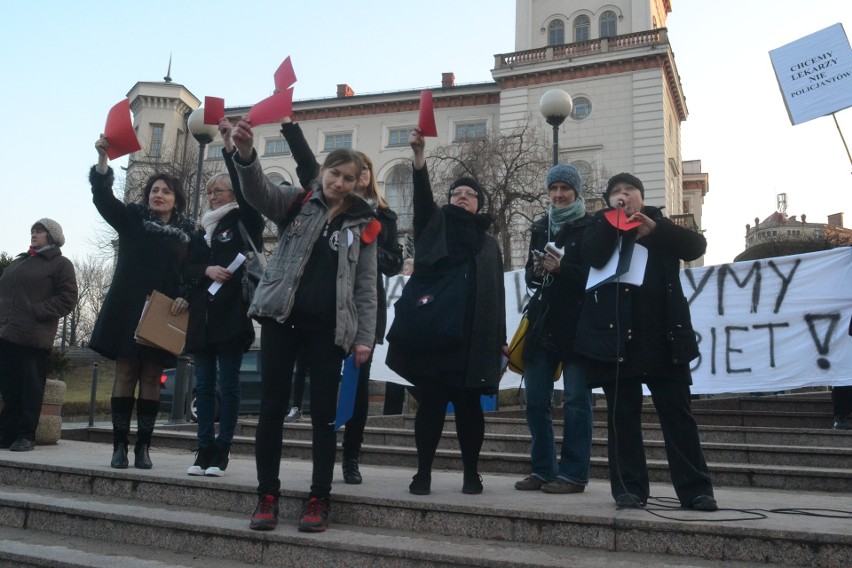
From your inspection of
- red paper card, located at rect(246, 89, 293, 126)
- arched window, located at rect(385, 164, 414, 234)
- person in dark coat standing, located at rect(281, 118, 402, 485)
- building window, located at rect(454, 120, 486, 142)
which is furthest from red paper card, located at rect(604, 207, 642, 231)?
building window, located at rect(454, 120, 486, 142)

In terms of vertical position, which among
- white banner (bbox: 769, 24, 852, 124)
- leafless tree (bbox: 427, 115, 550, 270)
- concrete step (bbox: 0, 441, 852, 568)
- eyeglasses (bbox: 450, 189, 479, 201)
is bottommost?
concrete step (bbox: 0, 441, 852, 568)

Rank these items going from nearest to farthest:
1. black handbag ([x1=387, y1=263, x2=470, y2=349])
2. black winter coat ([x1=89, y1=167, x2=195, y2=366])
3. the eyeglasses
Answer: black handbag ([x1=387, y1=263, x2=470, y2=349]) → the eyeglasses → black winter coat ([x1=89, y1=167, x2=195, y2=366])

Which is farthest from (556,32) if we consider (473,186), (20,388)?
(473,186)

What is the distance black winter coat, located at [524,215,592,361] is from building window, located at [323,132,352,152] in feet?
124

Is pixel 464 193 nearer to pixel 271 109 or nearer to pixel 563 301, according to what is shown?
pixel 563 301

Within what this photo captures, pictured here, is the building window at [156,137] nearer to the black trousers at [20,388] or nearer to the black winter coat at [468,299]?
the black trousers at [20,388]

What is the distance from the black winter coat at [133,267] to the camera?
5215 millimetres

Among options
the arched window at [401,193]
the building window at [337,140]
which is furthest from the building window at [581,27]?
the building window at [337,140]

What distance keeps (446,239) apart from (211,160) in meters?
37.9

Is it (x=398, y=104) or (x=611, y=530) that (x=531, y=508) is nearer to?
(x=611, y=530)

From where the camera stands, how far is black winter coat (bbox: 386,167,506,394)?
14.3 ft

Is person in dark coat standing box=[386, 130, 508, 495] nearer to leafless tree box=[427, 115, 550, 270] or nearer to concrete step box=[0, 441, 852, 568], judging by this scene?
concrete step box=[0, 441, 852, 568]

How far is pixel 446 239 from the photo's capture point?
4.61 m

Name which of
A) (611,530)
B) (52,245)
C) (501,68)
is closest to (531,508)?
(611,530)
